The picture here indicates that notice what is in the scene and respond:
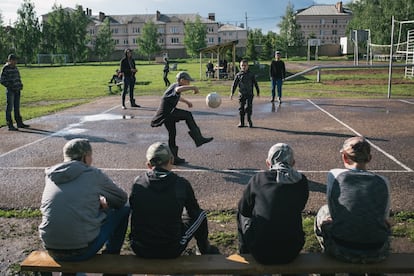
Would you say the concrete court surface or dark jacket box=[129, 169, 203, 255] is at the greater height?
dark jacket box=[129, 169, 203, 255]

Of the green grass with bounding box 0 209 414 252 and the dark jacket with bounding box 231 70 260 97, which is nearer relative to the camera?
the green grass with bounding box 0 209 414 252

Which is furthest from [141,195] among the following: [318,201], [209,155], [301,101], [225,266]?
[301,101]

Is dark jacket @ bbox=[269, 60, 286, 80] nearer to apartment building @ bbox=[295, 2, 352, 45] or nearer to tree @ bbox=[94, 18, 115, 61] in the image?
tree @ bbox=[94, 18, 115, 61]

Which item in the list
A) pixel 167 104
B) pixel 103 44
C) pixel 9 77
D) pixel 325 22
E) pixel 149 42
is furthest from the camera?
pixel 325 22

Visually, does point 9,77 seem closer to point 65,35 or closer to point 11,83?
point 11,83

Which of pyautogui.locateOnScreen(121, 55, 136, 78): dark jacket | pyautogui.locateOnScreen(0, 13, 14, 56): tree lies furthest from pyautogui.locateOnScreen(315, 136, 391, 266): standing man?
pyautogui.locateOnScreen(0, 13, 14, 56): tree

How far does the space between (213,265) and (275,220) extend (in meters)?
0.68

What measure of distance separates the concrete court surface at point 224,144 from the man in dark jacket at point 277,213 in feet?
8.30

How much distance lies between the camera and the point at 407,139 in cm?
1047

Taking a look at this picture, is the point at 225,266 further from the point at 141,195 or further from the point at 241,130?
the point at 241,130

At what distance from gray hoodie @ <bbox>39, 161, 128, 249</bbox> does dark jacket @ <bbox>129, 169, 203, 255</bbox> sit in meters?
0.38

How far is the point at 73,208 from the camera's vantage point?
3670 millimetres

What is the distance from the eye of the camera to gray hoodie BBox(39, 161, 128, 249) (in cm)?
367

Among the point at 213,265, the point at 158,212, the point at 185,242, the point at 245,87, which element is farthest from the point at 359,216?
the point at 245,87
